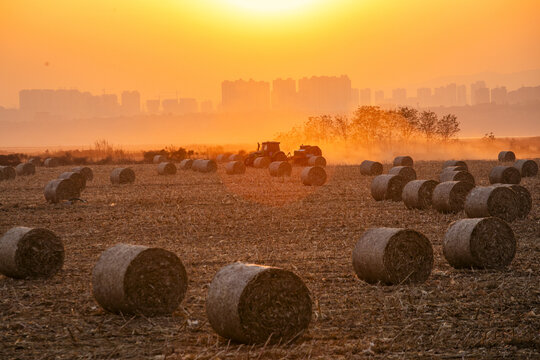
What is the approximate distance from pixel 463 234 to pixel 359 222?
6894 mm

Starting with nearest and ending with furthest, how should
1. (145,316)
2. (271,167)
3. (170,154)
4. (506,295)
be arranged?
(145,316)
(506,295)
(271,167)
(170,154)

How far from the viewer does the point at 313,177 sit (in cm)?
3344

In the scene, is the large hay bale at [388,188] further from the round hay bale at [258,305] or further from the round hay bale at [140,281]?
the round hay bale at [258,305]

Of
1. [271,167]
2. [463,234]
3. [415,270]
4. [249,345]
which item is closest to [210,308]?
[249,345]

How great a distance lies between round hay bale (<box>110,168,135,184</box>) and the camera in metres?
36.6

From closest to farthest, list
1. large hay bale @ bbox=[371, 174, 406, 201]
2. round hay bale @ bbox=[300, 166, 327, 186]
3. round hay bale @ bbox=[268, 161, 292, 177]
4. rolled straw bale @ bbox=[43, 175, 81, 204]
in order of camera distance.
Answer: large hay bale @ bbox=[371, 174, 406, 201], rolled straw bale @ bbox=[43, 175, 81, 204], round hay bale @ bbox=[300, 166, 327, 186], round hay bale @ bbox=[268, 161, 292, 177]

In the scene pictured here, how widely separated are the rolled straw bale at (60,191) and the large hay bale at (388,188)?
12.3m

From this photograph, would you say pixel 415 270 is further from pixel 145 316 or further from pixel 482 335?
pixel 145 316

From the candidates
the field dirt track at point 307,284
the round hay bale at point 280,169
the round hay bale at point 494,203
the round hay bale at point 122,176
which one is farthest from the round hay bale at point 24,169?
the round hay bale at point 494,203

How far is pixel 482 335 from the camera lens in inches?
344

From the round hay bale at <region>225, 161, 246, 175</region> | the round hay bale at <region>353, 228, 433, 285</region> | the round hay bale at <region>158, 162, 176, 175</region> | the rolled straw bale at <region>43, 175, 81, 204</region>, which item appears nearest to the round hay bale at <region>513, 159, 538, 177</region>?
the round hay bale at <region>225, 161, 246, 175</region>

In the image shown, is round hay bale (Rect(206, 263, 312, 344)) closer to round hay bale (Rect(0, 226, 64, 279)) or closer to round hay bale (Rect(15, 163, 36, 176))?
round hay bale (Rect(0, 226, 64, 279))

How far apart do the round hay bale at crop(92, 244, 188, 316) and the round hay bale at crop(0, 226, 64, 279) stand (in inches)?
125

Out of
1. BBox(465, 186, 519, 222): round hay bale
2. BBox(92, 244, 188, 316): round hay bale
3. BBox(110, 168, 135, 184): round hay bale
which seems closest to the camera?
BBox(92, 244, 188, 316): round hay bale
